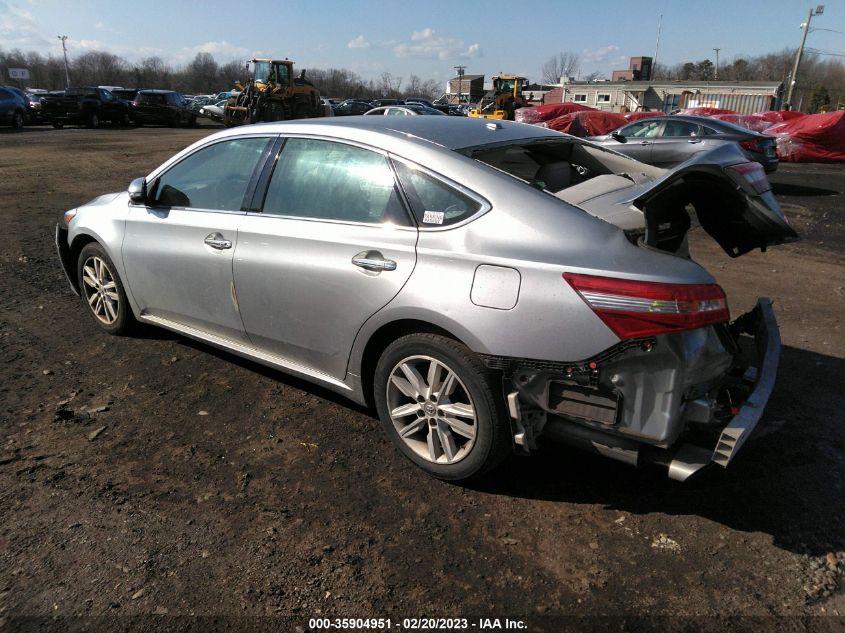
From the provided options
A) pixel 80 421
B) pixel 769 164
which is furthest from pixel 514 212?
pixel 769 164

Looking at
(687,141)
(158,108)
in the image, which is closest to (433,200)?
(687,141)

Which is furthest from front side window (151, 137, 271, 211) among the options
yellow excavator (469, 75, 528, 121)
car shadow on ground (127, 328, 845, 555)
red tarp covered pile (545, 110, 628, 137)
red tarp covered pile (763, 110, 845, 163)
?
yellow excavator (469, 75, 528, 121)

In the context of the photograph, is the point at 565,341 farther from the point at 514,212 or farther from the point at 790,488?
the point at 790,488

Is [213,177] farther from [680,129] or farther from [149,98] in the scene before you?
[149,98]

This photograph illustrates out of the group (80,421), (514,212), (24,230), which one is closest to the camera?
(514,212)

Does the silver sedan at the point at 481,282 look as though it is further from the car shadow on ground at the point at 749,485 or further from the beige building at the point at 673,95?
the beige building at the point at 673,95

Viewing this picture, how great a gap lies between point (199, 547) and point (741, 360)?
283cm

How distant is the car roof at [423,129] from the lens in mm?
3197

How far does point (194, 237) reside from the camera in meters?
3.86

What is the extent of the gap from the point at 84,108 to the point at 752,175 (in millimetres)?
33044

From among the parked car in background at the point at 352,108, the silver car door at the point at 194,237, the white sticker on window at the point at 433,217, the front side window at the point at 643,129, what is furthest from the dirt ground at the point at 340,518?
the parked car in background at the point at 352,108

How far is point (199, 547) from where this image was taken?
2588mm

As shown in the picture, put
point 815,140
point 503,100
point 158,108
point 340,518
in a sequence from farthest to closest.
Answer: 1. point 158,108
2. point 503,100
3. point 815,140
4. point 340,518

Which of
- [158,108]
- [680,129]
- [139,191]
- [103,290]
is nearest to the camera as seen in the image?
[139,191]
